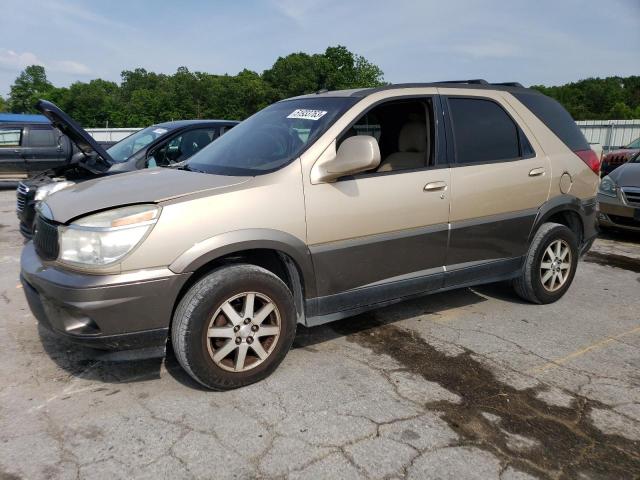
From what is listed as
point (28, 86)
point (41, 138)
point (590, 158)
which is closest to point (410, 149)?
point (590, 158)

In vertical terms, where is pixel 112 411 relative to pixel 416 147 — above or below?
below

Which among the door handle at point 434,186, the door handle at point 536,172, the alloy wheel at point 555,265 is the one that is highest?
the door handle at point 536,172

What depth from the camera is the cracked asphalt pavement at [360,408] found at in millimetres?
2377

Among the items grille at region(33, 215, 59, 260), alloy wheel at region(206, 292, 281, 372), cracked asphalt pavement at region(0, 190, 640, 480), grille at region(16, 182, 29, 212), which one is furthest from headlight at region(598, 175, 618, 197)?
grille at region(16, 182, 29, 212)

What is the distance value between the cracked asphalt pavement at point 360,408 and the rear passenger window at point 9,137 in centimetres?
963

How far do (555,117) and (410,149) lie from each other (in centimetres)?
155

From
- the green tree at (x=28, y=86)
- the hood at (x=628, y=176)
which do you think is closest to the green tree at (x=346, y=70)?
the green tree at (x=28, y=86)

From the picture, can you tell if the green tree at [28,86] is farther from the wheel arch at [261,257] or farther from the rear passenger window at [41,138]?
the wheel arch at [261,257]

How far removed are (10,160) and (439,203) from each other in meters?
Answer: 11.9

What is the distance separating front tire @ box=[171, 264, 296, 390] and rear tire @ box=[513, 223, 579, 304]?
2316mm

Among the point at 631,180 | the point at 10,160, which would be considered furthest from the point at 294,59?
the point at 631,180

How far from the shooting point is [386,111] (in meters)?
3.92

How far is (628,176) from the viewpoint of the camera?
729cm

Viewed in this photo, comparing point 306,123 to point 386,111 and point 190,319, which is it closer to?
point 386,111
